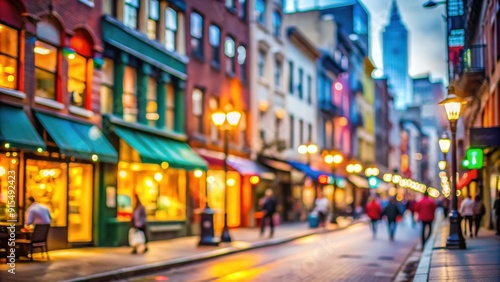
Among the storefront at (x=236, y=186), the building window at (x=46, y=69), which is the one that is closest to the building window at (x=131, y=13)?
the building window at (x=46, y=69)

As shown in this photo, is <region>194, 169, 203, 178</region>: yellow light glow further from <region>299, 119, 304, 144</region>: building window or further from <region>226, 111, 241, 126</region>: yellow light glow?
<region>299, 119, 304, 144</region>: building window

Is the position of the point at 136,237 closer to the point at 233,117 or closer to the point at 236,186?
the point at 233,117

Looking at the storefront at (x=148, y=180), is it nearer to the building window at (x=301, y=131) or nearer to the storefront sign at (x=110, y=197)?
the storefront sign at (x=110, y=197)

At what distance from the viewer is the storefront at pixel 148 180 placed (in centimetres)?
2206

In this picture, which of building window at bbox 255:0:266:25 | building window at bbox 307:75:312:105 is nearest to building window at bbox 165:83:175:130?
building window at bbox 255:0:266:25

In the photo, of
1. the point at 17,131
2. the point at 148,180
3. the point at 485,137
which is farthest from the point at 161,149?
the point at 485,137

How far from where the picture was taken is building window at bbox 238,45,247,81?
34928 mm

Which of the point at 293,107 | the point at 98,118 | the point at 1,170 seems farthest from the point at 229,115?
the point at 293,107

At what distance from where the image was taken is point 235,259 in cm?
1958

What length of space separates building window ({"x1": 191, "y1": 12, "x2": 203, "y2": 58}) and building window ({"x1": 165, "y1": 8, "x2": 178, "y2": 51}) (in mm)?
1610

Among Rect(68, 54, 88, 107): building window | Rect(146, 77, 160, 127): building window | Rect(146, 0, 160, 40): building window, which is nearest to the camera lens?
Rect(68, 54, 88, 107): building window

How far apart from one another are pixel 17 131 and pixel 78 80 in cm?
433

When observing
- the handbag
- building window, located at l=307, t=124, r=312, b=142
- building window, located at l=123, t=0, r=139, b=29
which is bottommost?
the handbag

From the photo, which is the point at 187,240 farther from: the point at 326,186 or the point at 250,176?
the point at 326,186
